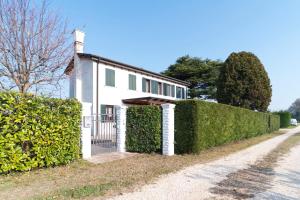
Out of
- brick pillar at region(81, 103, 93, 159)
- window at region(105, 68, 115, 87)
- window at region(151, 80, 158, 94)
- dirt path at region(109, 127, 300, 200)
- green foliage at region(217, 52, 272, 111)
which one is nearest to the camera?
dirt path at region(109, 127, 300, 200)

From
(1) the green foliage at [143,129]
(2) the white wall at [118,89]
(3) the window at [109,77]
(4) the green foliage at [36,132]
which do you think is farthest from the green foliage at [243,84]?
(4) the green foliage at [36,132]

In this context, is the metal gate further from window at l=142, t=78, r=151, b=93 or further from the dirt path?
window at l=142, t=78, r=151, b=93

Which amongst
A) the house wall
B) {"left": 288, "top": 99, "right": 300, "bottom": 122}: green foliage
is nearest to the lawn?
the house wall

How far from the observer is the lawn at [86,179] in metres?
5.81

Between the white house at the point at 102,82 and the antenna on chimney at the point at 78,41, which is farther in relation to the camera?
the white house at the point at 102,82

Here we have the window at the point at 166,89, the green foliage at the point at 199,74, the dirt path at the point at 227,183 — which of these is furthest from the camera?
the green foliage at the point at 199,74

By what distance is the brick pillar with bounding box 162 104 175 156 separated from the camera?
38.0 feet

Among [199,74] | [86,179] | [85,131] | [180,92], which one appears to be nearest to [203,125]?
[85,131]

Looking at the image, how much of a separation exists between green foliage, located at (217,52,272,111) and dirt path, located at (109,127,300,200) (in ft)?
66.5

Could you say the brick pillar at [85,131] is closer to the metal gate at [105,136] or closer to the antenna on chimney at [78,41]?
the metal gate at [105,136]

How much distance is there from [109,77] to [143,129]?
426 inches

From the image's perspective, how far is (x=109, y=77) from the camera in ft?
72.0

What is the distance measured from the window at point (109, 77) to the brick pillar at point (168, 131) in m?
10.9

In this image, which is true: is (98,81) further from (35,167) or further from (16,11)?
(35,167)
